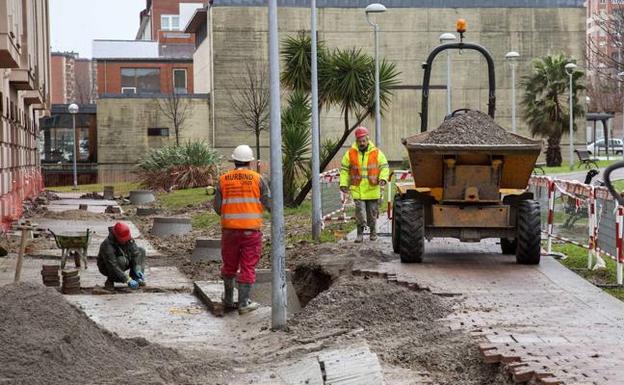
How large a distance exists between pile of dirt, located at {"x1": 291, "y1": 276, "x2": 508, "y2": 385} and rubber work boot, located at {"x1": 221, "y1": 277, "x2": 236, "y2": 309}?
1.19m

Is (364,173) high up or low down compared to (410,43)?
down

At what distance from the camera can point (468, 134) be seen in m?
15.0

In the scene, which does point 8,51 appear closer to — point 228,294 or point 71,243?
point 71,243

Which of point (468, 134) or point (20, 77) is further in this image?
point (20, 77)

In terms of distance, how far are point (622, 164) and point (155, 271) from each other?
501 inches

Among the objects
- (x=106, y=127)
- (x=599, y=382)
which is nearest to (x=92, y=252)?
(x=599, y=382)

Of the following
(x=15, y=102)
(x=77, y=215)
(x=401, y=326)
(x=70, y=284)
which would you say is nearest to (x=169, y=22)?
(x=15, y=102)

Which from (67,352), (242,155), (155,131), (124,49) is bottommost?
(67,352)

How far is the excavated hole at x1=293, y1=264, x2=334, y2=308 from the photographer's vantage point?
49.8ft

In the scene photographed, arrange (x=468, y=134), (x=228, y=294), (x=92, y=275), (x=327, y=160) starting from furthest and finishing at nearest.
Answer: (x=327, y=160), (x=92, y=275), (x=468, y=134), (x=228, y=294)

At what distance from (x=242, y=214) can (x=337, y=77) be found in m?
17.1

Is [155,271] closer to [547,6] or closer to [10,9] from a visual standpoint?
[10,9]

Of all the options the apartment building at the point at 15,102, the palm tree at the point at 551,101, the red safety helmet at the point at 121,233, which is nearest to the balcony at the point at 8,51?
the apartment building at the point at 15,102

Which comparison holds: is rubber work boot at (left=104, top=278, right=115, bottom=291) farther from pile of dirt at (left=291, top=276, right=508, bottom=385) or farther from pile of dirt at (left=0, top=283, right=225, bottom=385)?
pile of dirt at (left=0, top=283, right=225, bottom=385)
